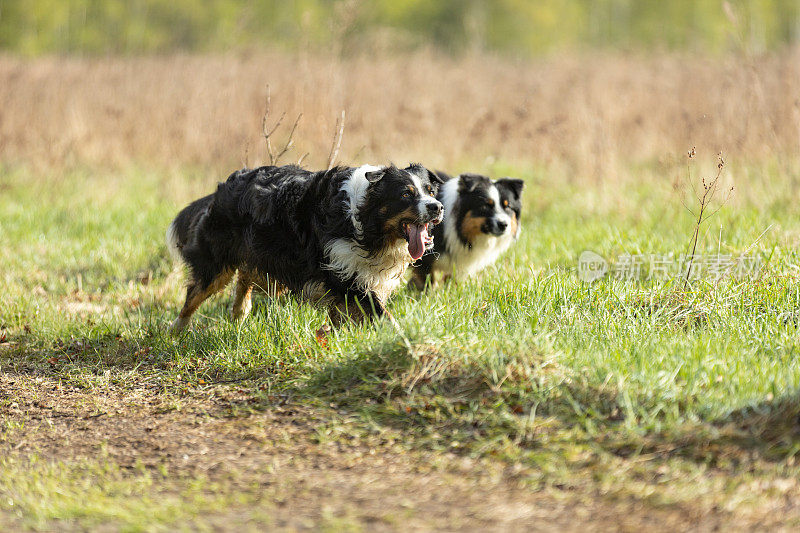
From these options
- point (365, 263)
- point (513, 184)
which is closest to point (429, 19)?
point (513, 184)

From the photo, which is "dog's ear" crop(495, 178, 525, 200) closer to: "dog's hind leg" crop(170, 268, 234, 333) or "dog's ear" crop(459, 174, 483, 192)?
"dog's ear" crop(459, 174, 483, 192)

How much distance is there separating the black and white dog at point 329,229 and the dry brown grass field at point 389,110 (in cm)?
379

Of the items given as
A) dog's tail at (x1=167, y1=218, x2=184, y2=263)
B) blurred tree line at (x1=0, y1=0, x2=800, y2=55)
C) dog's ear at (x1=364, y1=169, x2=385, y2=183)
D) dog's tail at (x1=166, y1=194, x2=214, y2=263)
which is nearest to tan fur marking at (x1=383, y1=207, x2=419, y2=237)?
dog's ear at (x1=364, y1=169, x2=385, y2=183)

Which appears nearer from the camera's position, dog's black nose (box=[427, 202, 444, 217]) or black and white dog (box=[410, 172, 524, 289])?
dog's black nose (box=[427, 202, 444, 217])

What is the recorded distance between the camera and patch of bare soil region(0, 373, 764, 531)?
3.03 metres

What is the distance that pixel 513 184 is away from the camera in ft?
22.3

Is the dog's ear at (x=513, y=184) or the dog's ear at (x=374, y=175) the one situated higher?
the dog's ear at (x=374, y=175)

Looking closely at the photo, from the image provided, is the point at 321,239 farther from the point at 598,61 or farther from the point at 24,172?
the point at 598,61

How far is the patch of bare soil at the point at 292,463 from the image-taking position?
303cm

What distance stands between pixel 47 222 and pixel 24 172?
2.50 meters

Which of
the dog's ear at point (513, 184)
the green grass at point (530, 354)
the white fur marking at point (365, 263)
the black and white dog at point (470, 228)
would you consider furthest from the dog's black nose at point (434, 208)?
the dog's ear at point (513, 184)

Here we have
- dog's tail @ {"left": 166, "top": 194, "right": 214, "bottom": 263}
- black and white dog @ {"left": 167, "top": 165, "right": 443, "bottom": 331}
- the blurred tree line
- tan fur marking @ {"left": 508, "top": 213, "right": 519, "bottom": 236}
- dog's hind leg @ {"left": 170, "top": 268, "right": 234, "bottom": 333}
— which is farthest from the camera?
the blurred tree line

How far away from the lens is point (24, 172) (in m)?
10.8
